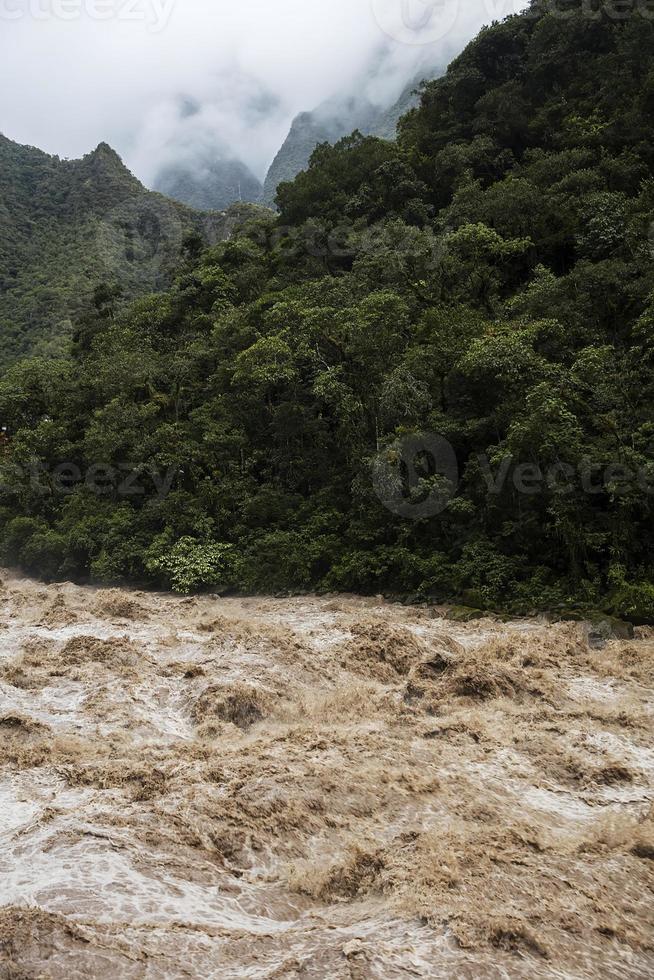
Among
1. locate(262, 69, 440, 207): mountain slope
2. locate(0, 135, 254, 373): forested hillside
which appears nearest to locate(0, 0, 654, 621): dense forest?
locate(0, 135, 254, 373): forested hillside

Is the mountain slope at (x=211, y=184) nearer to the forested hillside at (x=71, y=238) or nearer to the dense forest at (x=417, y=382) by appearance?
the forested hillside at (x=71, y=238)

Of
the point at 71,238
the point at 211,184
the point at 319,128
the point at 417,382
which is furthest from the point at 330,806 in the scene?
the point at 211,184

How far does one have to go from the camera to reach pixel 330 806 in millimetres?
7535

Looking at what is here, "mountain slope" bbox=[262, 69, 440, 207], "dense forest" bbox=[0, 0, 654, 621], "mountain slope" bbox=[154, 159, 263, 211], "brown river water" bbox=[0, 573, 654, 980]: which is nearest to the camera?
"brown river water" bbox=[0, 573, 654, 980]

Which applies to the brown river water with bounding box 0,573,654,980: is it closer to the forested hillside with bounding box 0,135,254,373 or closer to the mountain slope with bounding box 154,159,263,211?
the forested hillside with bounding box 0,135,254,373

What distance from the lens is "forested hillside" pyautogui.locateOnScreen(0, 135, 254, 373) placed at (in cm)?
5597

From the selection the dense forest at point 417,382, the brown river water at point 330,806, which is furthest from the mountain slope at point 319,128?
the brown river water at point 330,806

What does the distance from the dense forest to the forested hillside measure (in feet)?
68.2

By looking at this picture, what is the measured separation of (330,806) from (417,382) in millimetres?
13208

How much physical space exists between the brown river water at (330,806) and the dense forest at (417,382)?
3567 mm

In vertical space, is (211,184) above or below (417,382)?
above

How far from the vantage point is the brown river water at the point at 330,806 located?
5090 mm

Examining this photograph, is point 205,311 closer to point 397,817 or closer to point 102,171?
point 397,817

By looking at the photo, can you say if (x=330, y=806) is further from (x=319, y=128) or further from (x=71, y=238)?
(x=319, y=128)
